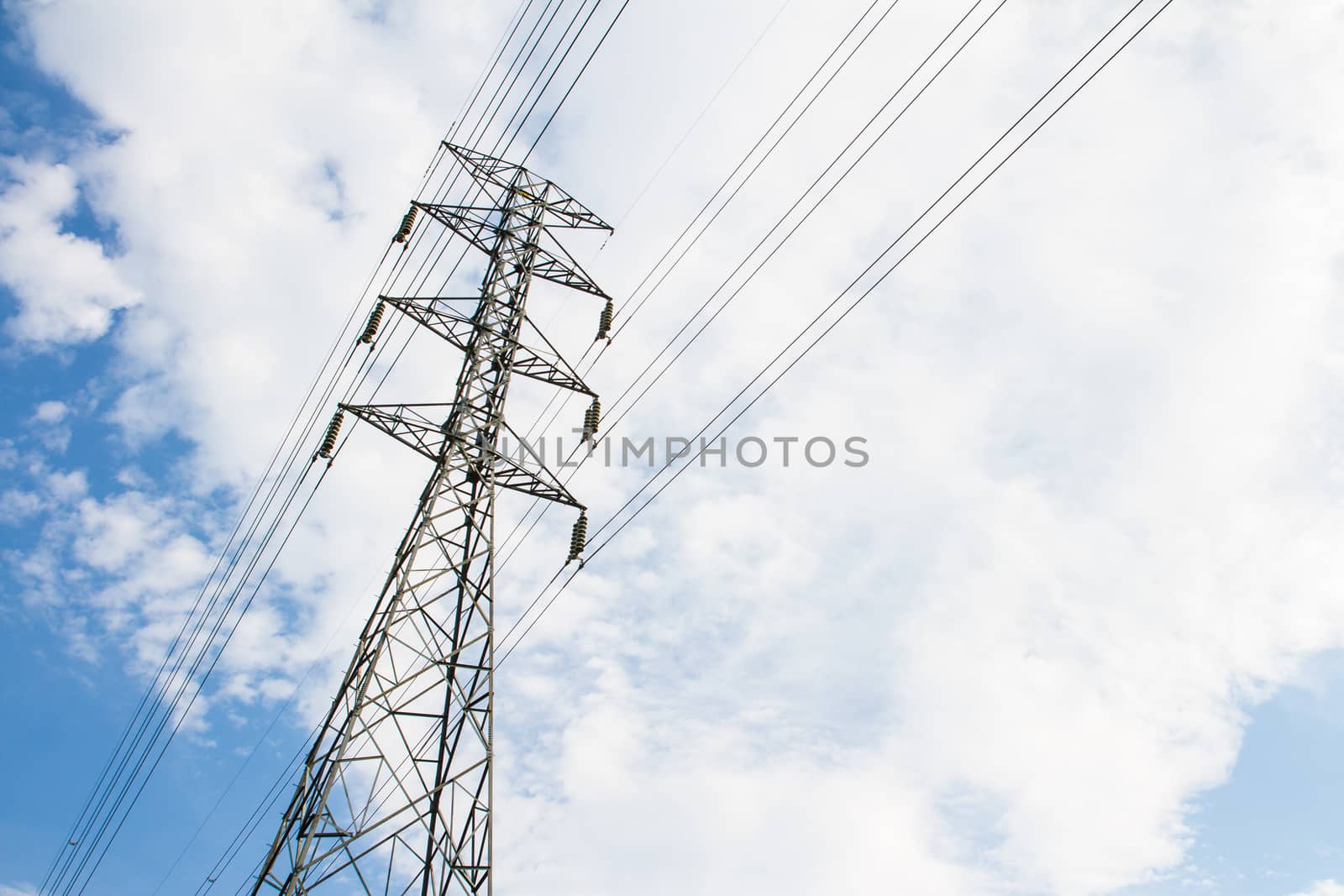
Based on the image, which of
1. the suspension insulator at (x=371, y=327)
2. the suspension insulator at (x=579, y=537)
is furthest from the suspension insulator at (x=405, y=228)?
the suspension insulator at (x=579, y=537)

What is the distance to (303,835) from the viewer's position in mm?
11742

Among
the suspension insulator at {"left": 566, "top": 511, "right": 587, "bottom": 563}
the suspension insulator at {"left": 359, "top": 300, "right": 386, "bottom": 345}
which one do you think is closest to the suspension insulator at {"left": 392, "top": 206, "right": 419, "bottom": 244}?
the suspension insulator at {"left": 359, "top": 300, "right": 386, "bottom": 345}

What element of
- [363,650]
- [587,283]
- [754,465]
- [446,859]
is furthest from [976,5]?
[446,859]

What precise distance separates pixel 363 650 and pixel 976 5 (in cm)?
1242

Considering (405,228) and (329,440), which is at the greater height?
(405,228)

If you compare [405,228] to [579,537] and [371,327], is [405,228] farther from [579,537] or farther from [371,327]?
[579,537]

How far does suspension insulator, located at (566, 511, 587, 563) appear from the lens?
16297 mm

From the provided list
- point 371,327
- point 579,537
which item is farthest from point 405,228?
point 579,537

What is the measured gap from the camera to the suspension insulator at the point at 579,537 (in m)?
16.3

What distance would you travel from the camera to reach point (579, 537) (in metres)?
16.4

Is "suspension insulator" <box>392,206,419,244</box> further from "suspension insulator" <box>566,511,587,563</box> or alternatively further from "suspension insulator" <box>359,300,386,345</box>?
"suspension insulator" <box>566,511,587,563</box>

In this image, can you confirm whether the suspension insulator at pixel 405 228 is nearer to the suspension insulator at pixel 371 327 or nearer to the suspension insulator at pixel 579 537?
the suspension insulator at pixel 371 327

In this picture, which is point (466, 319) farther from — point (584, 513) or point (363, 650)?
point (363, 650)

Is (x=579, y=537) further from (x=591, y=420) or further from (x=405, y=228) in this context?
(x=405, y=228)
